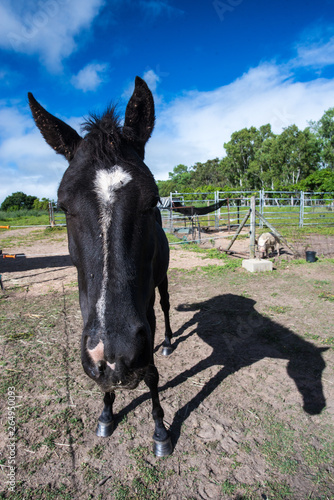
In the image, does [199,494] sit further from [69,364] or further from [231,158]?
[231,158]

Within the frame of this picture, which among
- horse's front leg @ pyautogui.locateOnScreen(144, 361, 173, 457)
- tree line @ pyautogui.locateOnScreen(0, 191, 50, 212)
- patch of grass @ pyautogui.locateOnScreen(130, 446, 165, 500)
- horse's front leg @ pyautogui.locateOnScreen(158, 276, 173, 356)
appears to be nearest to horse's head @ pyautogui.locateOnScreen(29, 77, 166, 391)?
horse's front leg @ pyautogui.locateOnScreen(144, 361, 173, 457)

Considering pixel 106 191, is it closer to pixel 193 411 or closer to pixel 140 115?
pixel 140 115

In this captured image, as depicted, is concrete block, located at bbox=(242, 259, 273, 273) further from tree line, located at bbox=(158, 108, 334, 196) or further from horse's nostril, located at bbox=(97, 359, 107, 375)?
tree line, located at bbox=(158, 108, 334, 196)

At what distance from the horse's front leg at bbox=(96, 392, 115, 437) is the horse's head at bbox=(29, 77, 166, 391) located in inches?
53.2

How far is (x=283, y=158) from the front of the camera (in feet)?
164

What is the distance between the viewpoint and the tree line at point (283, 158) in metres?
45.5

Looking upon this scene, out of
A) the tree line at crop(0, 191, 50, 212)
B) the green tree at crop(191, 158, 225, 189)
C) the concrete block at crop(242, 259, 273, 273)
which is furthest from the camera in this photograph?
the green tree at crop(191, 158, 225, 189)

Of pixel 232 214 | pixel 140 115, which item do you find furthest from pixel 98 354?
pixel 232 214

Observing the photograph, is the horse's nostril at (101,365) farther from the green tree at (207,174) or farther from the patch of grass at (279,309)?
the green tree at (207,174)

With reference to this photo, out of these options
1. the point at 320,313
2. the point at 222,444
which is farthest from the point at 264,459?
the point at 320,313

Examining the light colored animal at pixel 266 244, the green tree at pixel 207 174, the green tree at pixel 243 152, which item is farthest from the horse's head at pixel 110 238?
the green tree at pixel 207 174

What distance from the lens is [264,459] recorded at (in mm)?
2158

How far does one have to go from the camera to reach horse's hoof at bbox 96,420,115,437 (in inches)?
95.3

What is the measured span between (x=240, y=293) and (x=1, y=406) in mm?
4946
